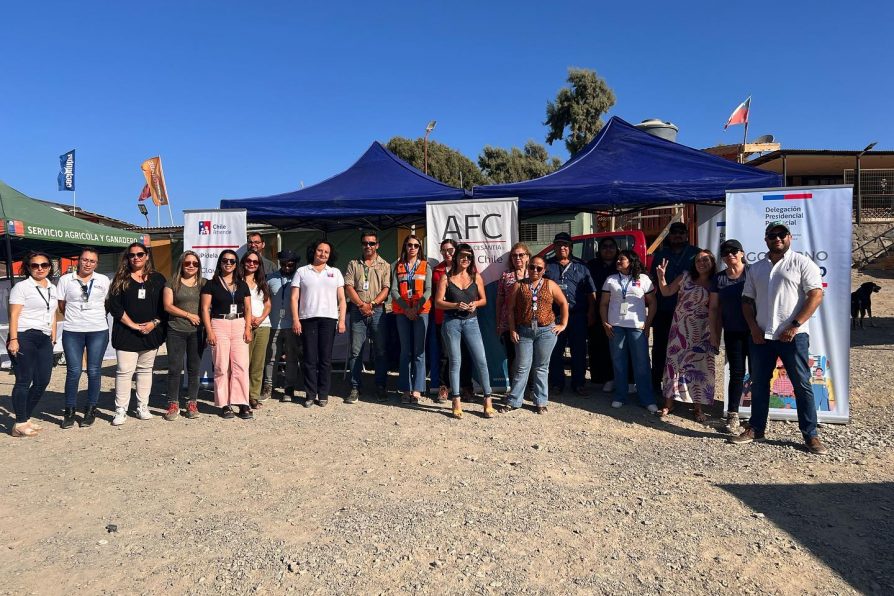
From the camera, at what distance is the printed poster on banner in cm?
449

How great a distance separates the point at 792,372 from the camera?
13.1ft

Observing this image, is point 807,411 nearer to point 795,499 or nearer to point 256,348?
point 795,499

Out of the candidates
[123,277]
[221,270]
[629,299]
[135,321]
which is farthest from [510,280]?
[123,277]

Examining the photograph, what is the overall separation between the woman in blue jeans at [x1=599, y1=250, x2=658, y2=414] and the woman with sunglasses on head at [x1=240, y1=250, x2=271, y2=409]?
137 inches

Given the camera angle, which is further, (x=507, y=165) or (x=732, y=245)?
(x=507, y=165)

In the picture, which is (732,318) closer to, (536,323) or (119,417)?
(536,323)

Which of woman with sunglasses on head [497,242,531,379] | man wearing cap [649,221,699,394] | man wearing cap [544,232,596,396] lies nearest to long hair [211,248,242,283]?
woman with sunglasses on head [497,242,531,379]

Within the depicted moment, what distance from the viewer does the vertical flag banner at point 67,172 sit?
21.2m

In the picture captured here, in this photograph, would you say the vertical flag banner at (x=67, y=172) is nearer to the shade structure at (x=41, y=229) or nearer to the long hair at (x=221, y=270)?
the shade structure at (x=41, y=229)

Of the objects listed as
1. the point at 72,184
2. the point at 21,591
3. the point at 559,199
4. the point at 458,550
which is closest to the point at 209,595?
the point at 21,591

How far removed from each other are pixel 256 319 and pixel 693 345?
4225 millimetres

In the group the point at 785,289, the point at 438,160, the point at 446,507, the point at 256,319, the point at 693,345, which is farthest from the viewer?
the point at 438,160

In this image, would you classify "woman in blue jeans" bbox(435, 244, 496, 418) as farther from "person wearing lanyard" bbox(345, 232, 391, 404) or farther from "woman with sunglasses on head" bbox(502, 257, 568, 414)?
"person wearing lanyard" bbox(345, 232, 391, 404)

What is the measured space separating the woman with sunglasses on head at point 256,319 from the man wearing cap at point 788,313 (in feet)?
14.6
